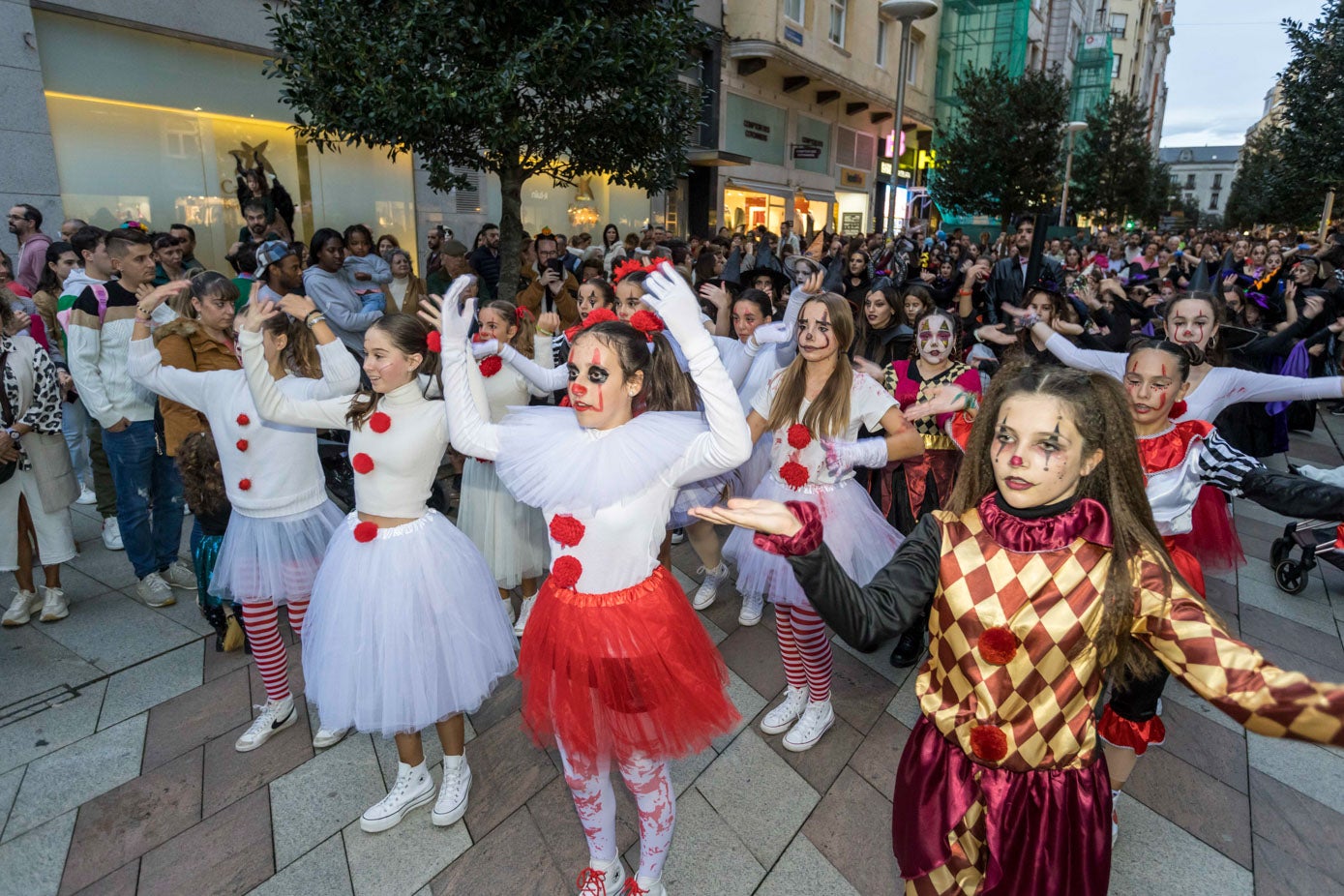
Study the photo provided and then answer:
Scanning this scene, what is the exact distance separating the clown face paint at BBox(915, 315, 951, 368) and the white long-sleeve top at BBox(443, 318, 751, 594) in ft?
7.04

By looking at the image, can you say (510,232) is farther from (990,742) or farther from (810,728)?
(990,742)

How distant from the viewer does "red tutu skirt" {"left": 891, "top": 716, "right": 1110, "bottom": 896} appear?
6.23 ft

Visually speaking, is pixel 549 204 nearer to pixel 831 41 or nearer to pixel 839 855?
pixel 831 41

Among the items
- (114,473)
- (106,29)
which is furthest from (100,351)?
(106,29)

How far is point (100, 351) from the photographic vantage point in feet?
15.6

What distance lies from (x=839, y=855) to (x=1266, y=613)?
3899 mm

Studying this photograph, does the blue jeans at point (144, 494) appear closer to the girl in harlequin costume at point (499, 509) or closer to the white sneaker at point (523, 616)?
the girl in harlequin costume at point (499, 509)

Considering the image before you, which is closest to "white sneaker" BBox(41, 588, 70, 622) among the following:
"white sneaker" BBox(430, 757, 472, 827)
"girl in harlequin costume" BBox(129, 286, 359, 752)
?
"girl in harlequin costume" BBox(129, 286, 359, 752)

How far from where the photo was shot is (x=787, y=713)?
12.2 ft

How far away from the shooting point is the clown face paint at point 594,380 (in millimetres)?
2477

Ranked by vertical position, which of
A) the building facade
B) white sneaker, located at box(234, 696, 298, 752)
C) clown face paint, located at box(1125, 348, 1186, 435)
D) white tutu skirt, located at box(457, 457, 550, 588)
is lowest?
white sneaker, located at box(234, 696, 298, 752)

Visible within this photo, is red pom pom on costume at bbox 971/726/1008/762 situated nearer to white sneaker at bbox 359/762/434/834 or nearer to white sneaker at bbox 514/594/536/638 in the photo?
white sneaker at bbox 359/762/434/834

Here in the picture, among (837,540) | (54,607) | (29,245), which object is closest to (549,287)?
(29,245)

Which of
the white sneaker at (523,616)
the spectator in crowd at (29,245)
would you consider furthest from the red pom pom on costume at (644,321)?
the spectator in crowd at (29,245)
